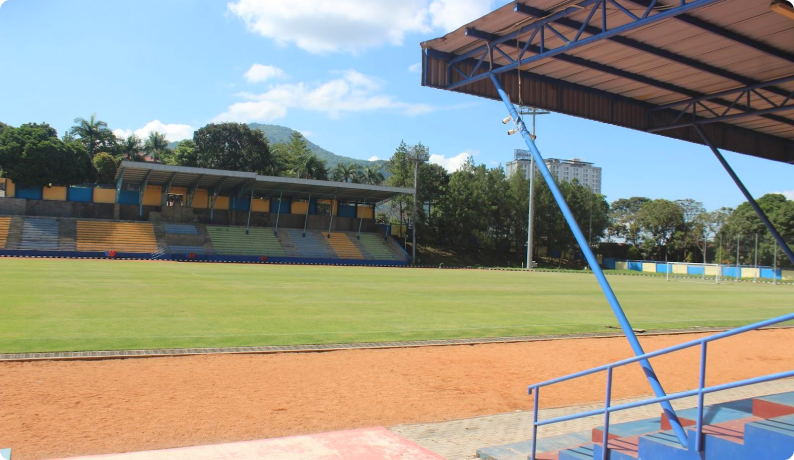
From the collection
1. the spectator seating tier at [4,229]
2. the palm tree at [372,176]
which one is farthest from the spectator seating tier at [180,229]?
Result: the palm tree at [372,176]

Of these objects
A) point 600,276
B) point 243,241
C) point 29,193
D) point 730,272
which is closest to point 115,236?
point 29,193

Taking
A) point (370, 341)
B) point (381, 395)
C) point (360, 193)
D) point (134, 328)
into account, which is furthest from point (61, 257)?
point (381, 395)

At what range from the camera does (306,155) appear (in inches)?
3509

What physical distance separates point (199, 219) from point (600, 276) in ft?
198

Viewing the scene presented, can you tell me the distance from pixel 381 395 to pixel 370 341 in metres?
4.45

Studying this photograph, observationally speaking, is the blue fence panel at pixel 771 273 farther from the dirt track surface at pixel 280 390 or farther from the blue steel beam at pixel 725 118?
the blue steel beam at pixel 725 118

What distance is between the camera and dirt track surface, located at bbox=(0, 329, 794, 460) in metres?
7.17

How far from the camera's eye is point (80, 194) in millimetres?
58969

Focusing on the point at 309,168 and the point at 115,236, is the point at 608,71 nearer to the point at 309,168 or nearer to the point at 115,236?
the point at 115,236

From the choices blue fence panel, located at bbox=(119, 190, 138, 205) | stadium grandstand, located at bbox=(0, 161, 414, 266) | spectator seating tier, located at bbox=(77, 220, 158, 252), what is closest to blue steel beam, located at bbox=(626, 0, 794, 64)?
stadium grandstand, located at bbox=(0, 161, 414, 266)

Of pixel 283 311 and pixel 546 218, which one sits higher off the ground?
pixel 546 218

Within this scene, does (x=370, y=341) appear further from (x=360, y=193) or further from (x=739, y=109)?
(x=360, y=193)

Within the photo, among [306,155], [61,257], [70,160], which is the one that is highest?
[306,155]

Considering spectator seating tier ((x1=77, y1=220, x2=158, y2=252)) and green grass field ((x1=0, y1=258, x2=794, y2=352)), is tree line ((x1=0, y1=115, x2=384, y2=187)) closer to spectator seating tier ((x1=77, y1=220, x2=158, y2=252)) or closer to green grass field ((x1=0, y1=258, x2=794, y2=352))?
spectator seating tier ((x1=77, y1=220, x2=158, y2=252))
